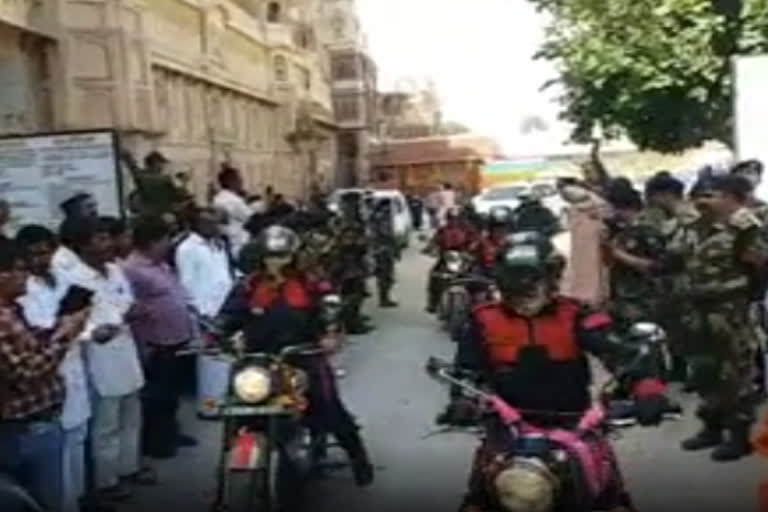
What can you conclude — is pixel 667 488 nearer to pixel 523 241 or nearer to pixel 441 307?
pixel 523 241

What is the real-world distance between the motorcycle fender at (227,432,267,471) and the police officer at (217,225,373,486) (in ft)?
2.40

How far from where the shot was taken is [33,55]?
67.5 ft

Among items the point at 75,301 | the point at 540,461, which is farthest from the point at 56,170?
the point at 540,461

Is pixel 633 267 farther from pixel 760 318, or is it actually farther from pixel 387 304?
pixel 387 304

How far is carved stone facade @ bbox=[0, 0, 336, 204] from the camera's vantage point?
66.8 ft

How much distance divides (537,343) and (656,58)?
1485 cm

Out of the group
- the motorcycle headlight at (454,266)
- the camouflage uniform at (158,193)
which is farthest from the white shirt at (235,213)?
the motorcycle headlight at (454,266)

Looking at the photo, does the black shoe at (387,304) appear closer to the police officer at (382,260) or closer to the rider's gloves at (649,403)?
the police officer at (382,260)

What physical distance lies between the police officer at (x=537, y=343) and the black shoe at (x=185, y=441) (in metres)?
4.88

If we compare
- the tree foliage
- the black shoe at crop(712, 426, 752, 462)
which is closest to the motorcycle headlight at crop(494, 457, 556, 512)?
the black shoe at crop(712, 426, 752, 462)

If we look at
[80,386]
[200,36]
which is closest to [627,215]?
[80,386]

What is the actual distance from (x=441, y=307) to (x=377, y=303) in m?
3.43

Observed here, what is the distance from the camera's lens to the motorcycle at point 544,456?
4.62m

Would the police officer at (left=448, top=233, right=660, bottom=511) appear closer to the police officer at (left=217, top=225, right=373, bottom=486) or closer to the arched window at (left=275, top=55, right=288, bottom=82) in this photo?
the police officer at (left=217, top=225, right=373, bottom=486)
